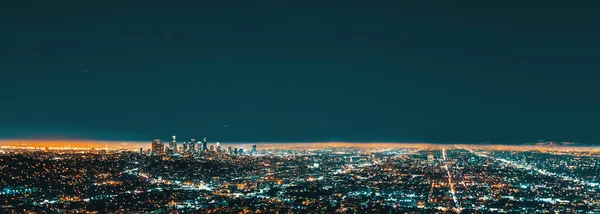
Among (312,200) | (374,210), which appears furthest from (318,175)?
(374,210)

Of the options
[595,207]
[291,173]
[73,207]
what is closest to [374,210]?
[595,207]

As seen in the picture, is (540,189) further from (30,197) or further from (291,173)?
(30,197)

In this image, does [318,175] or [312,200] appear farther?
[318,175]

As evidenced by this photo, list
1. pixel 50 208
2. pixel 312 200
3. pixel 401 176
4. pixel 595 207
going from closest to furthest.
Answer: pixel 50 208 → pixel 595 207 → pixel 312 200 → pixel 401 176

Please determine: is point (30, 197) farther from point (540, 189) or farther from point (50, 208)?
point (540, 189)

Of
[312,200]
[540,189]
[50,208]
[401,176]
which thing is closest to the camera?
[50,208]

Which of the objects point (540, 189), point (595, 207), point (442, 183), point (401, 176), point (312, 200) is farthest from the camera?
point (401, 176)

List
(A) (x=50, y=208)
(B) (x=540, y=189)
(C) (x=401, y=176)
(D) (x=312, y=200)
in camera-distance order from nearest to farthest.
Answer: (A) (x=50, y=208), (D) (x=312, y=200), (B) (x=540, y=189), (C) (x=401, y=176)

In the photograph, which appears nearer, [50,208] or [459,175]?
[50,208]
